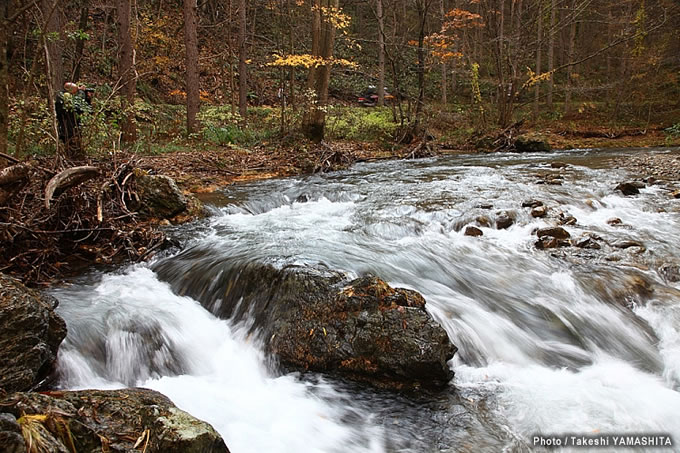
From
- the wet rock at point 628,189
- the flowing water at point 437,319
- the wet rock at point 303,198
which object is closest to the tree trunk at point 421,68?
the wet rock at point 628,189

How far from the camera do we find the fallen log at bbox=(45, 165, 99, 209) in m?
4.42

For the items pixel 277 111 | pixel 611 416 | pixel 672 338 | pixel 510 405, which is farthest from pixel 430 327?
pixel 277 111

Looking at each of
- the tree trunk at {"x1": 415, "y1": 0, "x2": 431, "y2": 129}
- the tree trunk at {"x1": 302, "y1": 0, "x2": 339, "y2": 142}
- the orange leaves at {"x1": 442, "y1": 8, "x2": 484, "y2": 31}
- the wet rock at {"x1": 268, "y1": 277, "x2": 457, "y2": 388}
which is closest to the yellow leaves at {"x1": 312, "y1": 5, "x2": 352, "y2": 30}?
the tree trunk at {"x1": 302, "y1": 0, "x2": 339, "y2": 142}

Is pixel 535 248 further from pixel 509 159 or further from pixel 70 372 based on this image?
pixel 509 159

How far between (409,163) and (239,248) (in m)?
9.05

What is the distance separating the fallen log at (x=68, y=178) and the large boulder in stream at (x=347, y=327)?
2156mm

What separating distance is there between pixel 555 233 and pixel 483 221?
3.83ft

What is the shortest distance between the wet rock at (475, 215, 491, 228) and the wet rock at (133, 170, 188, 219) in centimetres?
496

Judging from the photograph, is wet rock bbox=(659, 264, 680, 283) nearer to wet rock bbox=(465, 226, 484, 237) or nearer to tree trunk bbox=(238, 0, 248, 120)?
wet rock bbox=(465, 226, 484, 237)

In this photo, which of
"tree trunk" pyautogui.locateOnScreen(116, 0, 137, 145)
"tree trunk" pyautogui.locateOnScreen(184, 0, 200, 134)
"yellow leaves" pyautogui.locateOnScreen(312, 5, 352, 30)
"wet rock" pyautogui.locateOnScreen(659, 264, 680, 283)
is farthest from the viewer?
"tree trunk" pyautogui.locateOnScreen(184, 0, 200, 134)

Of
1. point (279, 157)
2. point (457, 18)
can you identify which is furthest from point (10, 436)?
point (457, 18)

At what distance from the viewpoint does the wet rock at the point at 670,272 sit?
5185 millimetres

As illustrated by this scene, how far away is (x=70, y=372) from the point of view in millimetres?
3209

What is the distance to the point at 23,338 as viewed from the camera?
2.71 metres
